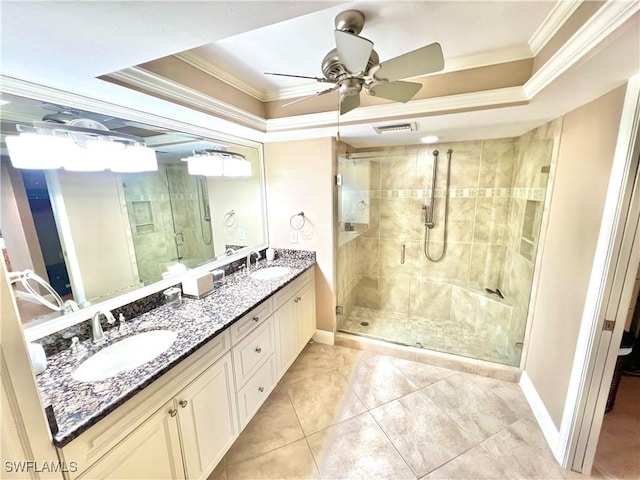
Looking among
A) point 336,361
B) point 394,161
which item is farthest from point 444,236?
point 336,361

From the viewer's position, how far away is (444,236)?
3.17m

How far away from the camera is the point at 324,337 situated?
280 centimetres

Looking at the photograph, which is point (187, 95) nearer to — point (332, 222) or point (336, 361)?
point (332, 222)

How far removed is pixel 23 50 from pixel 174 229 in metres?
1.18

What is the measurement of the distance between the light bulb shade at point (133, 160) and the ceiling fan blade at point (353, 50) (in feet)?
4.24

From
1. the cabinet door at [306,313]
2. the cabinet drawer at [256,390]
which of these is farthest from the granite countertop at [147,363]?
the cabinet drawer at [256,390]

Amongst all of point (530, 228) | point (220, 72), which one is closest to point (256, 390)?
point (220, 72)

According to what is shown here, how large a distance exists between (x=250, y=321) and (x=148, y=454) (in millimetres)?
767

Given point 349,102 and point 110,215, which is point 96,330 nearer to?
point 110,215

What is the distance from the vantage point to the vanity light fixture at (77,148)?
1.14 meters

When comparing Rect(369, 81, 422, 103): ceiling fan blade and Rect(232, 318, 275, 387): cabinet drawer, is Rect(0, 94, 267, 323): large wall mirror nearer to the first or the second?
Rect(232, 318, 275, 387): cabinet drawer

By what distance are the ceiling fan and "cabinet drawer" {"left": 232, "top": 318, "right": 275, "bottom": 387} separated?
1.51 m

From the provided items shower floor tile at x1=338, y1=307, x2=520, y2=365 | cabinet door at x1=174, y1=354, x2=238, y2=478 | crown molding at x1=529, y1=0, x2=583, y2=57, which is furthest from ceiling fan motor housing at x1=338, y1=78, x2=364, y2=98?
shower floor tile at x1=338, y1=307, x2=520, y2=365

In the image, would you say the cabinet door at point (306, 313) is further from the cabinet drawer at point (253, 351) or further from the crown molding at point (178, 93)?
the crown molding at point (178, 93)
